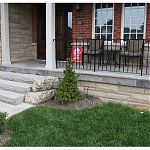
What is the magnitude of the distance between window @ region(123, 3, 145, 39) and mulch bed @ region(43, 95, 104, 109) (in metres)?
2.58

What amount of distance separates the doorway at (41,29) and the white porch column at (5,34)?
5.36ft

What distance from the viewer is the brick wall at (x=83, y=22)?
7631 millimetres

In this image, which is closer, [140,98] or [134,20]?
[140,98]

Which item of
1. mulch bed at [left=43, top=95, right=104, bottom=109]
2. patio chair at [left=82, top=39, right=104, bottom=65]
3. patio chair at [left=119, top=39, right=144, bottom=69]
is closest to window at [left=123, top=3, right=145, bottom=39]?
patio chair at [left=119, top=39, right=144, bottom=69]

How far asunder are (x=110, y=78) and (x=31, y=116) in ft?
6.19

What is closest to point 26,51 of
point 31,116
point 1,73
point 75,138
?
point 1,73

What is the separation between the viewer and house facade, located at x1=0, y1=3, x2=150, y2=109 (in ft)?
17.3

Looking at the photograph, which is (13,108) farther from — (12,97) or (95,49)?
(95,49)

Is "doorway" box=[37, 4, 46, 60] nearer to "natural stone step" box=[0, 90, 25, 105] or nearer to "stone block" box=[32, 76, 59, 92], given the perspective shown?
"stone block" box=[32, 76, 59, 92]

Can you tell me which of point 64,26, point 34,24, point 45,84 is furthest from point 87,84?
point 34,24

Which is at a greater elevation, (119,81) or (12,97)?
(119,81)

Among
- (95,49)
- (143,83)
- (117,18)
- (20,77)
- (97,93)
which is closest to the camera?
(143,83)

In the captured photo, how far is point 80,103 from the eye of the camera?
16.9ft

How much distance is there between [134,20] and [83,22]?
163cm
